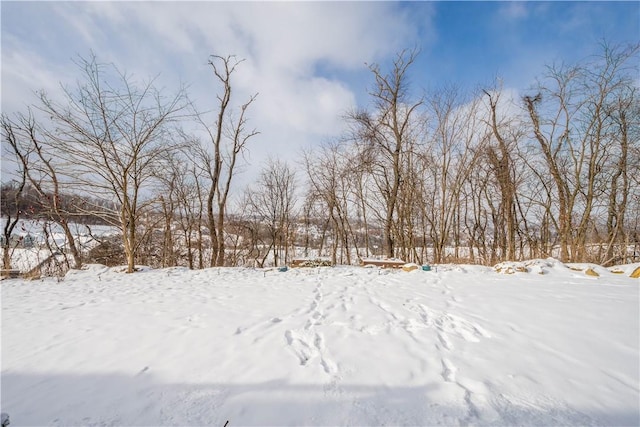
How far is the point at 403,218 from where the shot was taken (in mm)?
10258

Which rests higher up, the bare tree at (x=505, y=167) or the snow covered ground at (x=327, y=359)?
the bare tree at (x=505, y=167)

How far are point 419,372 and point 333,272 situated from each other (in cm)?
418

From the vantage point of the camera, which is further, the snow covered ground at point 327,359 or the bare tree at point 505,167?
the bare tree at point 505,167

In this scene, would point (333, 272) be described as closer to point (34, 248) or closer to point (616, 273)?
point (616, 273)

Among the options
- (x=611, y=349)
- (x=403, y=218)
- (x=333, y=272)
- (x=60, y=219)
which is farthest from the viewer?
(x=403, y=218)

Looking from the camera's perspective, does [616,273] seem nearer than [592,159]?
Yes

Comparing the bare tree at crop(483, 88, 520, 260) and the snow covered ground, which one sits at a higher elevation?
the bare tree at crop(483, 88, 520, 260)

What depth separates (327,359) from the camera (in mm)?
Result: 1835

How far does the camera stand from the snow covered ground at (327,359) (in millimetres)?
1317

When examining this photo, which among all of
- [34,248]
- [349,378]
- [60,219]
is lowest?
[349,378]

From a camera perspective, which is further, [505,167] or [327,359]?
[505,167]

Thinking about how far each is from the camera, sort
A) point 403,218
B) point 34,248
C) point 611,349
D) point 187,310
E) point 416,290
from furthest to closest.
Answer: point 403,218
point 34,248
point 416,290
point 187,310
point 611,349

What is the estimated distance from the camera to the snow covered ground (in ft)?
4.32

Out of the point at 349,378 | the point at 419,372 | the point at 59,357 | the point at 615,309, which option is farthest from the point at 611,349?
the point at 59,357
